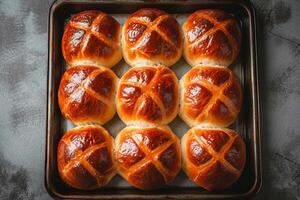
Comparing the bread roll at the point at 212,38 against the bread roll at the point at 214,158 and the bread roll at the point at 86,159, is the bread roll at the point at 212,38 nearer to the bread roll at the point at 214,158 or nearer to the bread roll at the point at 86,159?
the bread roll at the point at 214,158

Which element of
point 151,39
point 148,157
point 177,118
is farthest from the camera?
point 177,118

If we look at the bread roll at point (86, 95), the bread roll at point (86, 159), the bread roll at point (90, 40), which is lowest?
the bread roll at point (86, 159)

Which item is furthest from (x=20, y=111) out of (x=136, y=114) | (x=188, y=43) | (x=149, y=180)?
(x=188, y=43)

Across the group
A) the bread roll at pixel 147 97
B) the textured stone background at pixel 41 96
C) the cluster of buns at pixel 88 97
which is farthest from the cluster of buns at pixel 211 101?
the cluster of buns at pixel 88 97

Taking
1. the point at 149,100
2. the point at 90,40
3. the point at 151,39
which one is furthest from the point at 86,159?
the point at 151,39

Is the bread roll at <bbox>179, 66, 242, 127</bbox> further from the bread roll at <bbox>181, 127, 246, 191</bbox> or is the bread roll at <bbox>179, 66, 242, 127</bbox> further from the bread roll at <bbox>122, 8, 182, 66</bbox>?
the bread roll at <bbox>122, 8, 182, 66</bbox>

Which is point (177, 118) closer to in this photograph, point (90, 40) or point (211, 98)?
point (211, 98)
